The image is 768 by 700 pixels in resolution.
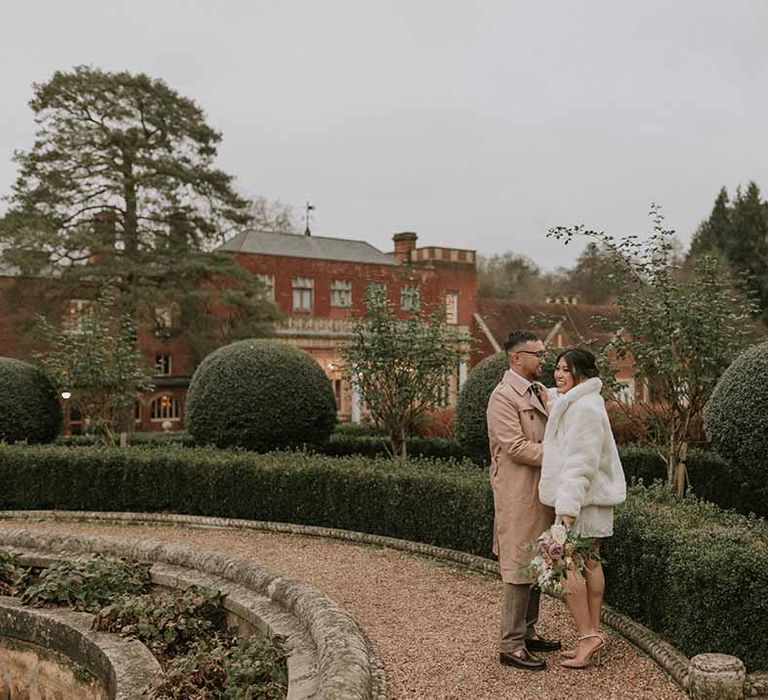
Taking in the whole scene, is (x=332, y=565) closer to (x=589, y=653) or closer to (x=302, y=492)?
(x=302, y=492)

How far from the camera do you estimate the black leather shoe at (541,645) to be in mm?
4969

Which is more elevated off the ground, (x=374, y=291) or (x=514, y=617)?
(x=374, y=291)

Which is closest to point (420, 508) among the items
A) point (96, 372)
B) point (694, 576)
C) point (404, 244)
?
point (694, 576)

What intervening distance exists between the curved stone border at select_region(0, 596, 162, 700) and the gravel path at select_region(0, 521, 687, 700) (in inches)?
57.3

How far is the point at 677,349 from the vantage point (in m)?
8.30

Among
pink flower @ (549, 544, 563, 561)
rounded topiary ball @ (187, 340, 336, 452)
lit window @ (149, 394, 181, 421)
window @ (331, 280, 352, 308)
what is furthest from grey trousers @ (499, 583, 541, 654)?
window @ (331, 280, 352, 308)

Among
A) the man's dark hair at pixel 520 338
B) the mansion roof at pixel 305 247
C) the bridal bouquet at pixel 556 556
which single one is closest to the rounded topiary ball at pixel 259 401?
the man's dark hair at pixel 520 338

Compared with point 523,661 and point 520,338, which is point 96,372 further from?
point 523,661

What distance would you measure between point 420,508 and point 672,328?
A: 3119 millimetres

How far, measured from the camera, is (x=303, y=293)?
113 feet

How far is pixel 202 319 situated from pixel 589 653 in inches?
878

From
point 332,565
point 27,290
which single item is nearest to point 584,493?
point 332,565

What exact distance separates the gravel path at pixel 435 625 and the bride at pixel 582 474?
0.29 m

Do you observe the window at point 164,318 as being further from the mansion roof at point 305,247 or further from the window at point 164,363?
the mansion roof at point 305,247
